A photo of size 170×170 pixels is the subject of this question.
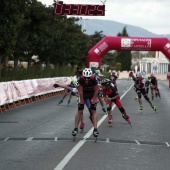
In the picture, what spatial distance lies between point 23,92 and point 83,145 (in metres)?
15.6

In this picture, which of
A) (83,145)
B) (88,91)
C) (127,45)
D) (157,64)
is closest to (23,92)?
(88,91)

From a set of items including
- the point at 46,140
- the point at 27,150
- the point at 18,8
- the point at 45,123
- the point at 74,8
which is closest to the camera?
the point at 27,150

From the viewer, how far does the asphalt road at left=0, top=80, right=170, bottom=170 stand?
9.97m

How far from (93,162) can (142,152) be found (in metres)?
1.88

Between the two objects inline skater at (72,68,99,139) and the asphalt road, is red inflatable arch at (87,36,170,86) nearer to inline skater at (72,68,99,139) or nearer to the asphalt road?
the asphalt road

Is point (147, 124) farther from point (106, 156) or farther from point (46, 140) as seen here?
point (106, 156)

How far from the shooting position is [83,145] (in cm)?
1254

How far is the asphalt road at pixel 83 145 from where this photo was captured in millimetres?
9969

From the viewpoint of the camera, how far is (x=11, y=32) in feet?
103

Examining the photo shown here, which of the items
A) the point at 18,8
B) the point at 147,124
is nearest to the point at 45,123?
the point at 147,124

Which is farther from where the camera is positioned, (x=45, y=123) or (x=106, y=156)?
(x=45, y=123)

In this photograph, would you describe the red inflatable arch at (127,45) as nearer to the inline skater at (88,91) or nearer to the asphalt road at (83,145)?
the asphalt road at (83,145)

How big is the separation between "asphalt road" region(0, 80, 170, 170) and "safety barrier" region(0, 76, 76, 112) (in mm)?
4248

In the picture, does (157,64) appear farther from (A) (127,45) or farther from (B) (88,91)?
(B) (88,91)
